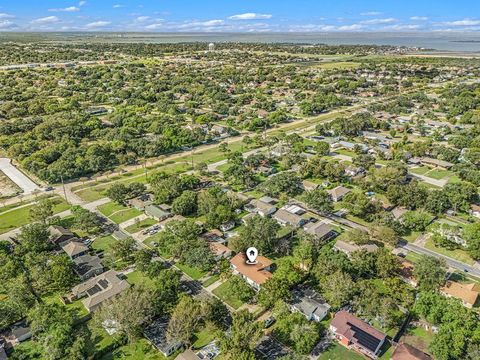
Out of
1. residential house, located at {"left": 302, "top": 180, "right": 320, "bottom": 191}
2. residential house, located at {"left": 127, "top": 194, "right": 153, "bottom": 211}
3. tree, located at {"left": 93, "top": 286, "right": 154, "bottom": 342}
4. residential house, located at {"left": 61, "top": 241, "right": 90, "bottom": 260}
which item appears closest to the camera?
tree, located at {"left": 93, "top": 286, "right": 154, "bottom": 342}

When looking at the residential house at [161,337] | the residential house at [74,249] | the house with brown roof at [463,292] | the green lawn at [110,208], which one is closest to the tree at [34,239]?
the residential house at [74,249]

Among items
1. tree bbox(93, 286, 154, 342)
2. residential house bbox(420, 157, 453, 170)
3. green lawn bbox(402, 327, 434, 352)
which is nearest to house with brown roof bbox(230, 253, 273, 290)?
tree bbox(93, 286, 154, 342)

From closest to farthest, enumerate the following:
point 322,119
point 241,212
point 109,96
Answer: point 241,212, point 322,119, point 109,96

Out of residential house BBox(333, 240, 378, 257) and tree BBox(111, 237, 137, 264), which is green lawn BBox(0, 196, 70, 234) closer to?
tree BBox(111, 237, 137, 264)

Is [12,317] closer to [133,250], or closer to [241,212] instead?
[133,250]

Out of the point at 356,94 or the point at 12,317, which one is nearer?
the point at 12,317

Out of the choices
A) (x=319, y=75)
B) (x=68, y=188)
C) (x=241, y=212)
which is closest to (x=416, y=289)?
(x=241, y=212)

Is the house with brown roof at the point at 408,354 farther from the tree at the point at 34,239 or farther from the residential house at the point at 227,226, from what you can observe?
the tree at the point at 34,239

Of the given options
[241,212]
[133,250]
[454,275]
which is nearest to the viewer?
[454,275]
